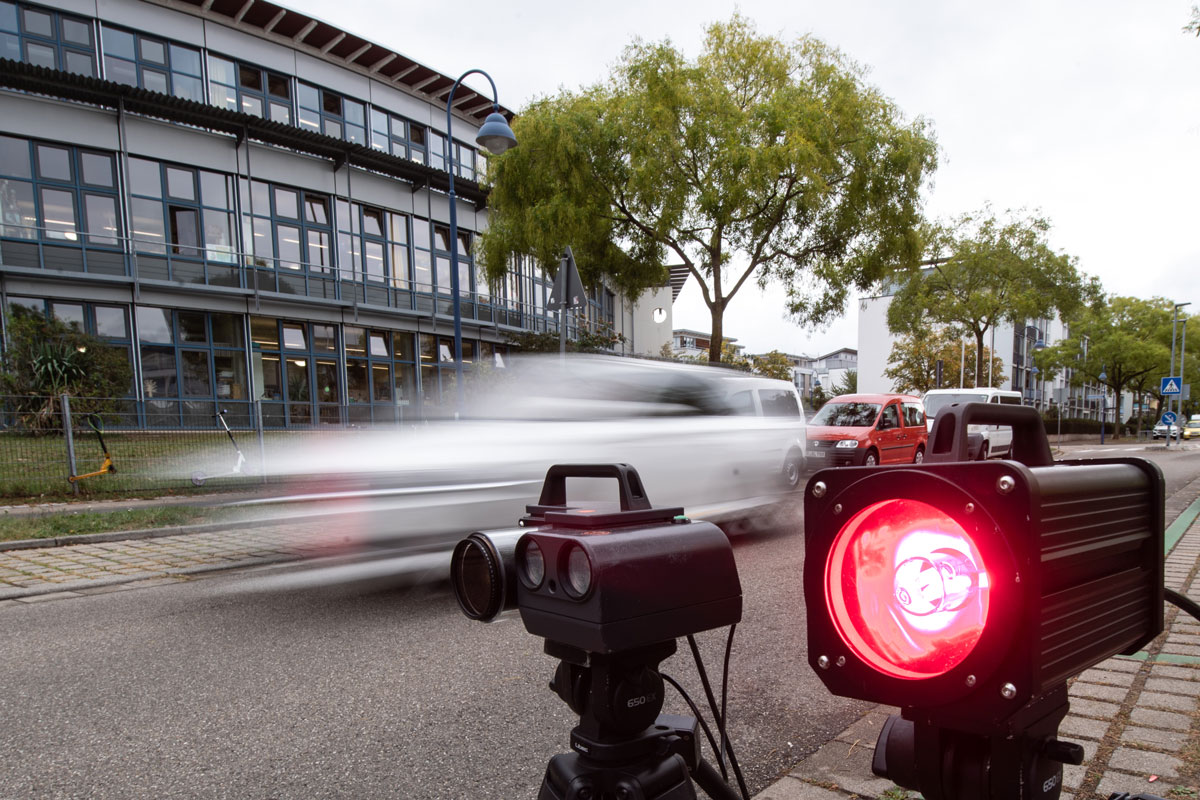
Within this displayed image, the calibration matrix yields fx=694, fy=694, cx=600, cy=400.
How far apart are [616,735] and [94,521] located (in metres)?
8.55

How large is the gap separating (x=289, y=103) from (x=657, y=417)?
825 inches

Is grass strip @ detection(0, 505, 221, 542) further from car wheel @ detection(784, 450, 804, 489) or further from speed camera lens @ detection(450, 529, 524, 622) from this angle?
speed camera lens @ detection(450, 529, 524, 622)

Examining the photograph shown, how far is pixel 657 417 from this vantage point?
5.90 m

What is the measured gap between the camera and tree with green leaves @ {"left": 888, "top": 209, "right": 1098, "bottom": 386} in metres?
26.7

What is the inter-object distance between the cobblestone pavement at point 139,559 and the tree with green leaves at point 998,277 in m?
25.5

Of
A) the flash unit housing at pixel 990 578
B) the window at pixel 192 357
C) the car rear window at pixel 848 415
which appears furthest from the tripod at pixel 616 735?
the window at pixel 192 357

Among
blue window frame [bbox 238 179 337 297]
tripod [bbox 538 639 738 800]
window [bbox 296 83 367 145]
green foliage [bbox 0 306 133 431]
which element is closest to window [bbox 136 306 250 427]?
green foliage [bbox 0 306 133 431]

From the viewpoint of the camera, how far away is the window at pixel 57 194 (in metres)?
17.3

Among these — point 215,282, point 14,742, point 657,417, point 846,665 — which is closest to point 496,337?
point 215,282

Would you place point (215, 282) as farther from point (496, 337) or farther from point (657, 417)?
point (657, 417)

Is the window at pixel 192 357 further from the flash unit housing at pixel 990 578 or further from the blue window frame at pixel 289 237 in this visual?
the flash unit housing at pixel 990 578

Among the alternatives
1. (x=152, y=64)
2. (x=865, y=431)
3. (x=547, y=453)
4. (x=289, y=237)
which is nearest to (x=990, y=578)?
(x=547, y=453)

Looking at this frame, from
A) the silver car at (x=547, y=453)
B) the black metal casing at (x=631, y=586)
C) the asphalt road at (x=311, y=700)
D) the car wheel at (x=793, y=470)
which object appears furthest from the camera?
A: the car wheel at (x=793, y=470)

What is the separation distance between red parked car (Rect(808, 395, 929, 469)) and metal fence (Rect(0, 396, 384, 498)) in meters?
8.65
